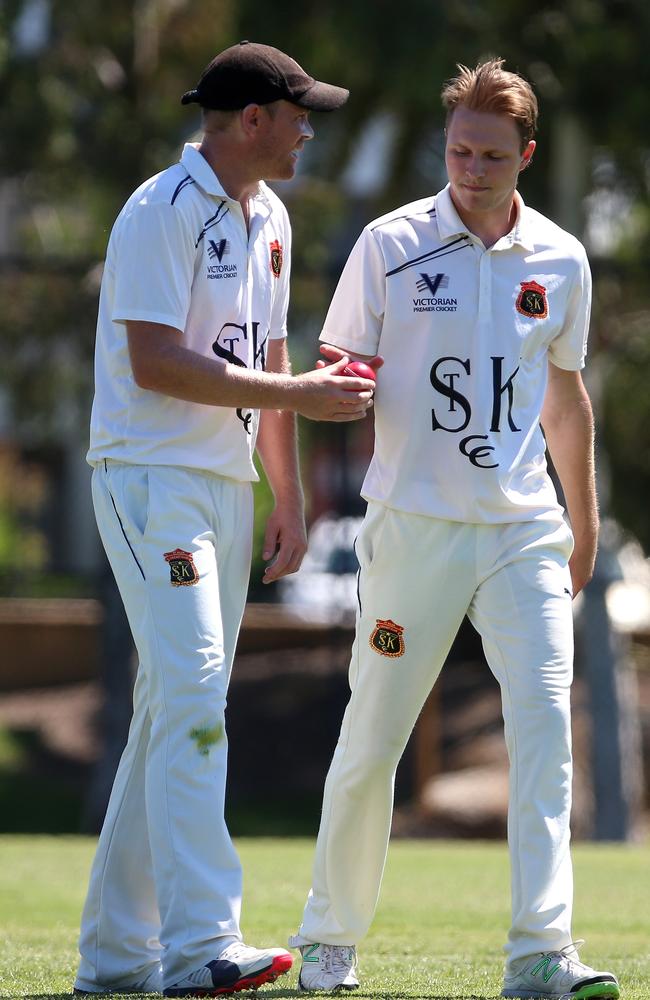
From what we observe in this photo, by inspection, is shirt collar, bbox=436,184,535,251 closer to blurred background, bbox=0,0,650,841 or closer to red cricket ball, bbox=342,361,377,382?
red cricket ball, bbox=342,361,377,382

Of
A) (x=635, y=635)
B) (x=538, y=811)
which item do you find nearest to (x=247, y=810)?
(x=635, y=635)

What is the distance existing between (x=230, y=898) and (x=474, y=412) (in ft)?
4.65

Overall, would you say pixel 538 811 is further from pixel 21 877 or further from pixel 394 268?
pixel 21 877

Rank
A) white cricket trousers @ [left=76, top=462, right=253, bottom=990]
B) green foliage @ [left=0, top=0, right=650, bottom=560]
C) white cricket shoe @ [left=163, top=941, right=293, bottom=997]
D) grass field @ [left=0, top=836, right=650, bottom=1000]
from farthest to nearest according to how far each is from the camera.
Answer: green foliage @ [left=0, top=0, right=650, bottom=560]
grass field @ [left=0, top=836, right=650, bottom=1000]
white cricket trousers @ [left=76, top=462, right=253, bottom=990]
white cricket shoe @ [left=163, top=941, right=293, bottom=997]

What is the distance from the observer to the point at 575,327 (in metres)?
4.78

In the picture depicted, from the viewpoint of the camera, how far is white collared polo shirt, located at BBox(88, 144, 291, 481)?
4414mm

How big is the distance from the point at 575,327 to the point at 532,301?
0.19 metres

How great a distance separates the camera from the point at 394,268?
4.64 metres

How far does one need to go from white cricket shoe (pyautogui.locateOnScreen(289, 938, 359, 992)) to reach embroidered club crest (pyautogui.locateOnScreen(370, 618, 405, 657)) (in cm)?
80

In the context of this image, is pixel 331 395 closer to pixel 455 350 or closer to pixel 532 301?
pixel 455 350

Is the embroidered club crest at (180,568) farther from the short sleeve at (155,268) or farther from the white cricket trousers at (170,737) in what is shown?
the short sleeve at (155,268)

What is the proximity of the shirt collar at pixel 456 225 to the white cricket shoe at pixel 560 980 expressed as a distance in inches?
74.4

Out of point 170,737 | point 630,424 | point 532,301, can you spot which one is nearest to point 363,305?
point 532,301

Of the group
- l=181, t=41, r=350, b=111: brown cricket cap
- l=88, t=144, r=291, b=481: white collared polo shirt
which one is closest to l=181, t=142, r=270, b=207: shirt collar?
l=88, t=144, r=291, b=481: white collared polo shirt
